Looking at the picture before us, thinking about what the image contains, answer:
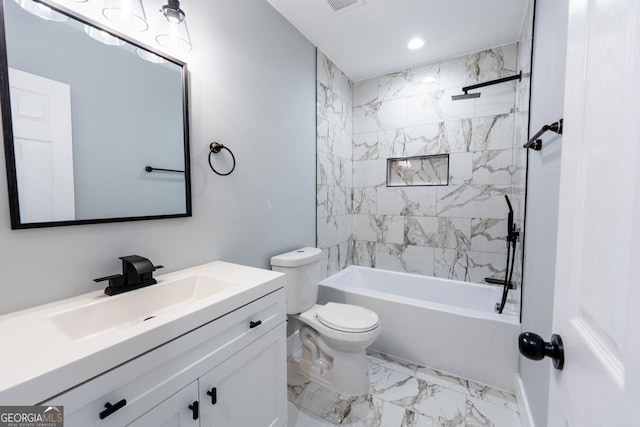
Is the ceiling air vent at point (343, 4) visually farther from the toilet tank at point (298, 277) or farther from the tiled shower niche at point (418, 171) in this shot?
the toilet tank at point (298, 277)

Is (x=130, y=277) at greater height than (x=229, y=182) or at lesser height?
lesser

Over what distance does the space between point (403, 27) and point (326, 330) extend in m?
2.40

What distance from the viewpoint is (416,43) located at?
2328 mm

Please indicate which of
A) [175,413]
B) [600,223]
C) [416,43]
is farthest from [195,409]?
[416,43]

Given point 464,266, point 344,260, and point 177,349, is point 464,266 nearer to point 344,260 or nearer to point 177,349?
point 344,260

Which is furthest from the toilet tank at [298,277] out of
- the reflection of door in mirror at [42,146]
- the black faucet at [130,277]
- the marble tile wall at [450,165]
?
the marble tile wall at [450,165]

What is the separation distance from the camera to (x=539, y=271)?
4.30ft

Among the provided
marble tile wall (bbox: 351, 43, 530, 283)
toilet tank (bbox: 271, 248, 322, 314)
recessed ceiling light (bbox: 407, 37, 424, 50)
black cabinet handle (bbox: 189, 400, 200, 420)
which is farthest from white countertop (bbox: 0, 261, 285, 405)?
recessed ceiling light (bbox: 407, 37, 424, 50)

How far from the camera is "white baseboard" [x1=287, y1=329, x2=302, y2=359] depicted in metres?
2.14

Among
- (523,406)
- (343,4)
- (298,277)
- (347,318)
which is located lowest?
(523,406)

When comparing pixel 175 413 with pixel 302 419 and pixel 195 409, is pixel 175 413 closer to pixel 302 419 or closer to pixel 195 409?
pixel 195 409

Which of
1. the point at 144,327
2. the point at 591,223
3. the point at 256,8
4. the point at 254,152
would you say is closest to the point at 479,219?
the point at 254,152

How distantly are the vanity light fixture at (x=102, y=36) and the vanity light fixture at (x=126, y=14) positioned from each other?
7cm

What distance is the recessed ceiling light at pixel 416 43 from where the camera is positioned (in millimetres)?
2283
